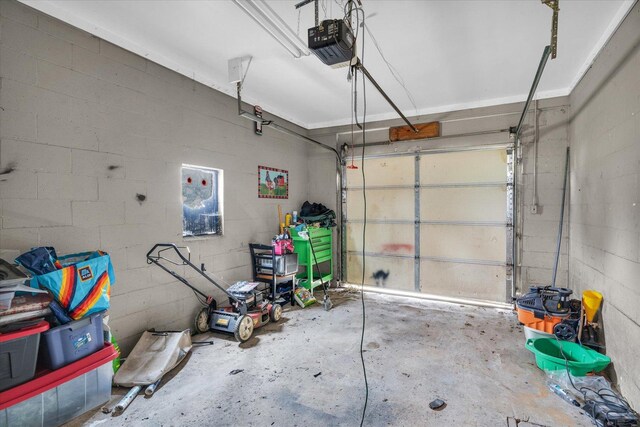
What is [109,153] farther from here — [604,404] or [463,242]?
[463,242]

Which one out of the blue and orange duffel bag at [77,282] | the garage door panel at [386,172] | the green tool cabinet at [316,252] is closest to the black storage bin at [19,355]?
the blue and orange duffel bag at [77,282]

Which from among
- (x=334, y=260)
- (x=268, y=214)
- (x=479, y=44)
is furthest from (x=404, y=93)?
(x=334, y=260)

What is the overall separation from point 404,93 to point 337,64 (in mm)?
2257

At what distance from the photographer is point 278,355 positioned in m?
2.80

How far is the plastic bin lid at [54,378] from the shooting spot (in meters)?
1.62

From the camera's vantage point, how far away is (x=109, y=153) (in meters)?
2.60

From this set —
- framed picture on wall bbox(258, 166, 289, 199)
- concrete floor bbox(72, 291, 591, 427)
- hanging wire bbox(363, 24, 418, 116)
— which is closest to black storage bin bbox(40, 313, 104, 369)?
concrete floor bbox(72, 291, 591, 427)

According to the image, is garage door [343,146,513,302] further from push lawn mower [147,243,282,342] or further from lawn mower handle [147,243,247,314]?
lawn mower handle [147,243,247,314]

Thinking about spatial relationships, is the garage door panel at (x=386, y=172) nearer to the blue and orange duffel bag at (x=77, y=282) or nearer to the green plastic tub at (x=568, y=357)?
the green plastic tub at (x=568, y=357)

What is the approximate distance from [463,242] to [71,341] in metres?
4.48

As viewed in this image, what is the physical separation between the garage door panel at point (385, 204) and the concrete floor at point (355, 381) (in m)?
1.80

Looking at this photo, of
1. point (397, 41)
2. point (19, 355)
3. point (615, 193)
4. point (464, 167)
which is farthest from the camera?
point (464, 167)

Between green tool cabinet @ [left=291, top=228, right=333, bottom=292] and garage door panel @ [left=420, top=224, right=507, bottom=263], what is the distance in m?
1.50

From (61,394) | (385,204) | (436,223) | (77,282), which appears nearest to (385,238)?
(385,204)
